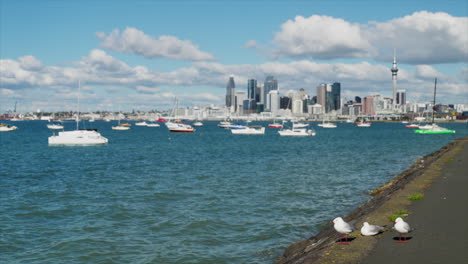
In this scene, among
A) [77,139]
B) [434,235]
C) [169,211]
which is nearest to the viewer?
[434,235]

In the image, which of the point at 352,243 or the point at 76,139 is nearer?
the point at 352,243

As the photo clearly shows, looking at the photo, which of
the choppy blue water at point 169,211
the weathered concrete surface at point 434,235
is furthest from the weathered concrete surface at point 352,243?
the choppy blue water at point 169,211

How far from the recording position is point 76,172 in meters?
41.4

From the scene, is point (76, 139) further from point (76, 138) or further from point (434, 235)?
point (434, 235)

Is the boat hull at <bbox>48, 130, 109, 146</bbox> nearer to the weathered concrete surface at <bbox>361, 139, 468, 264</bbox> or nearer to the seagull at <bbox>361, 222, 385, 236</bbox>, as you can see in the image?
the weathered concrete surface at <bbox>361, 139, 468, 264</bbox>

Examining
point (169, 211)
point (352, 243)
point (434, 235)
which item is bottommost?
point (169, 211)

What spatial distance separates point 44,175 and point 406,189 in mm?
32079

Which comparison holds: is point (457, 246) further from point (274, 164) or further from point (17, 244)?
point (274, 164)

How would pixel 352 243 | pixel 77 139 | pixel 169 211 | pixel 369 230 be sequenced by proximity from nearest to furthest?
pixel 352 243 → pixel 369 230 → pixel 169 211 → pixel 77 139

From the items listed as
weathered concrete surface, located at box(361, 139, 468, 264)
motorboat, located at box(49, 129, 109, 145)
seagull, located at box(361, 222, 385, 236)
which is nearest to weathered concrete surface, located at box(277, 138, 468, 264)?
seagull, located at box(361, 222, 385, 236)

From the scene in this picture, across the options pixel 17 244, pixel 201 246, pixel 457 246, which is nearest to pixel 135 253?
pixel 201 246

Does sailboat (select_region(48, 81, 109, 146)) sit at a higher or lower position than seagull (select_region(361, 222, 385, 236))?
lower

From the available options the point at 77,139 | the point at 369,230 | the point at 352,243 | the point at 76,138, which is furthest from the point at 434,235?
the point at 76,138

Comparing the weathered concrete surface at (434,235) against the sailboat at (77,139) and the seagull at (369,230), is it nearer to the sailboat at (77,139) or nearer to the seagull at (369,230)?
the seagull at (369,230)
